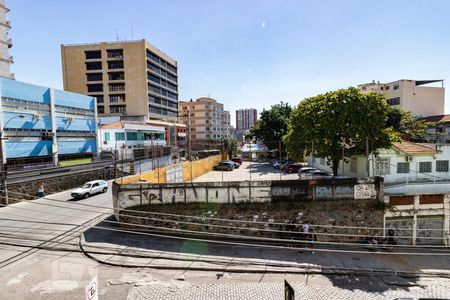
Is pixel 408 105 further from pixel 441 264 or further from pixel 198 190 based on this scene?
pixel 198 190

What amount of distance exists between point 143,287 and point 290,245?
8639 millimetres

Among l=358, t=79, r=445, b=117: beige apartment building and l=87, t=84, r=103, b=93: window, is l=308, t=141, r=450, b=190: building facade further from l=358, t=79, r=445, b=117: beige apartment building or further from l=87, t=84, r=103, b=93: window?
l=87, t=84, r=103, b=93: window

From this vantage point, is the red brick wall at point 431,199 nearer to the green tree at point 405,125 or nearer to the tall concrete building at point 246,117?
the green tree at point 405,125

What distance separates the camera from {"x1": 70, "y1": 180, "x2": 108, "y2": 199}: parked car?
22780 mm

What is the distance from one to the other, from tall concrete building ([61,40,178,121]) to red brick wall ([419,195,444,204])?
52990 millimetres

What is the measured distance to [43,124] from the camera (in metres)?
30.8

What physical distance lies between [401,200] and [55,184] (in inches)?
1235

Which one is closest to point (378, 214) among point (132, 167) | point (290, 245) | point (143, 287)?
point (290, 245)

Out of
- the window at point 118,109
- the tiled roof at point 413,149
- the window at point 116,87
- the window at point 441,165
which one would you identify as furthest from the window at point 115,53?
the window at point 441,165

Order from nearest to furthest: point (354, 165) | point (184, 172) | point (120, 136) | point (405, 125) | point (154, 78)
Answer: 1. point (354, 165)
2. point (184, 172)
3. point (405, 125)
4. point (120, 136)
5. point (154, 78)

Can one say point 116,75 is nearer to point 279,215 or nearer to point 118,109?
point 118,109

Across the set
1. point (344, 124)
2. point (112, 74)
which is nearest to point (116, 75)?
point (112, 74)

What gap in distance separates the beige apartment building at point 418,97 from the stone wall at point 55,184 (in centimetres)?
5472

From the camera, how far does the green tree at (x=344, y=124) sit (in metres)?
17.9
